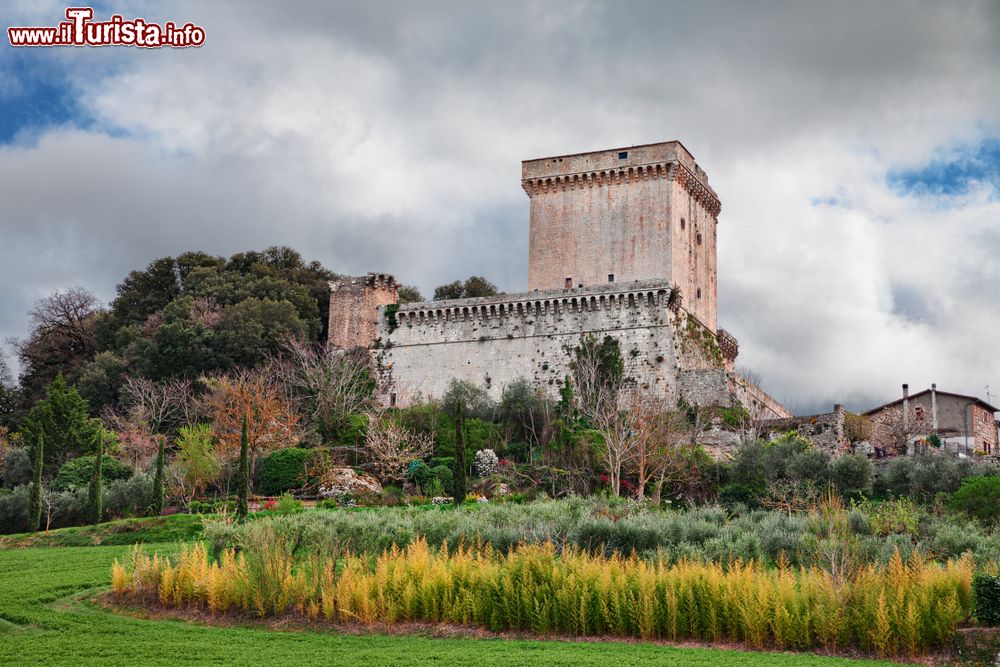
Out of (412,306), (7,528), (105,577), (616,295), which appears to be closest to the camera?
(105,577)

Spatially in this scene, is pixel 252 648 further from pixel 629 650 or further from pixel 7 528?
pixel 7 528

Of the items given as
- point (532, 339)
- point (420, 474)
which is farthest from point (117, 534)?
point (532, 339)

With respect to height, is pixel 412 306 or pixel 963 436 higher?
pixel 412 306

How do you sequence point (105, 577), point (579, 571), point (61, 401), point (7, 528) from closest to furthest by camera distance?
point (579, 571), point (105, 577), point (7, 528), point (61, 401)

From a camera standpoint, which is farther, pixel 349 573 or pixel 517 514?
pixel 517 514

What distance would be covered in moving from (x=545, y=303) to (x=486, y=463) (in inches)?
375

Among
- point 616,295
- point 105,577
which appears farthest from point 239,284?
point 105,577

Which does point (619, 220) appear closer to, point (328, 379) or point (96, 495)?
point (328, 379)

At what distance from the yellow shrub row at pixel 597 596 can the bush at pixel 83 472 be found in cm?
1806

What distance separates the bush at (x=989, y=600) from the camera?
15.9 meters

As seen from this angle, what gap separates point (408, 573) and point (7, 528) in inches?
749

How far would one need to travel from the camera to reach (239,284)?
53.2m

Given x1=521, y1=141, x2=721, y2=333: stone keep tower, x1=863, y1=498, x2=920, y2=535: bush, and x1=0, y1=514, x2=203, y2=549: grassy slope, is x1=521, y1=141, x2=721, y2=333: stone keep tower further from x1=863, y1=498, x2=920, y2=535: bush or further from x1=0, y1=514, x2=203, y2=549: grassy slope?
x1=0, y1=514, x2=203, y2=549: grassy slope

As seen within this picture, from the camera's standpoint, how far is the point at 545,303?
155 ft
